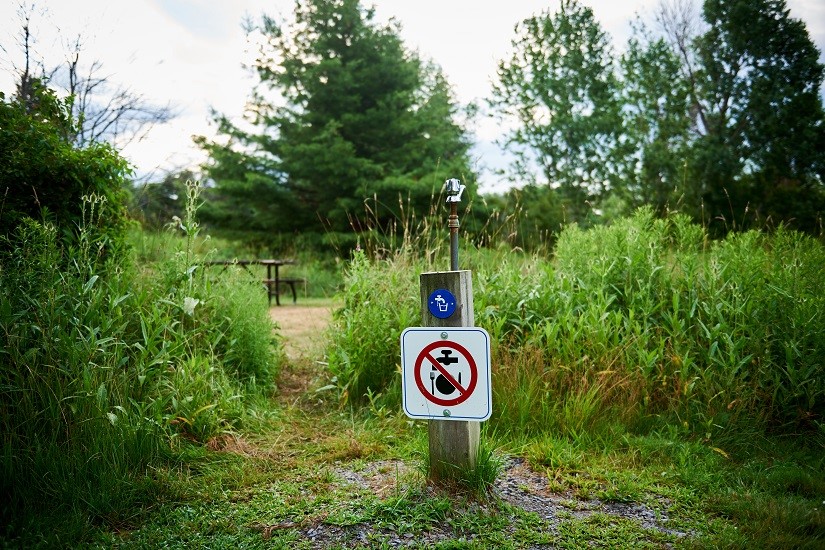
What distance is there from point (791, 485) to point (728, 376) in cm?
104

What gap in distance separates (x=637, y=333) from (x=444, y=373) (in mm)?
2302

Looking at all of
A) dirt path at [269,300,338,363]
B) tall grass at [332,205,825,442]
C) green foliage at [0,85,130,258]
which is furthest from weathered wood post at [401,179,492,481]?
dirt path at [269,300,338,363]

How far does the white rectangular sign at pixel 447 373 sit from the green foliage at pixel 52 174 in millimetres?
2642

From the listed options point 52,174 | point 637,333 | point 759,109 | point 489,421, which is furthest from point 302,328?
point 759,109

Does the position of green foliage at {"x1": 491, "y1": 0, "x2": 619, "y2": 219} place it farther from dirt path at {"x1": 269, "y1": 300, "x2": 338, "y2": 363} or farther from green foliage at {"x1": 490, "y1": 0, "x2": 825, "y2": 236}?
dirt path at {"x1": 269, "y1": 300, "x2": 338, "y2": 363}

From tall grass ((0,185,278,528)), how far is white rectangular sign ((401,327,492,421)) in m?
1.60

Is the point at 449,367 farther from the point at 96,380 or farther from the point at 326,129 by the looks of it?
the point at 326,129

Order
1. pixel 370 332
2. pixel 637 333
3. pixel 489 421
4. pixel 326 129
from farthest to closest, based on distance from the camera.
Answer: pixel 326 129
pixel 370 332
pixel 637 333
pixel 489 421

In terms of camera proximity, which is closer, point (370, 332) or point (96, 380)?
point (96, 380)

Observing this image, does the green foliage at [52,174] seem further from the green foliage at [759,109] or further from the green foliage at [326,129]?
the green foliage at [759,109]

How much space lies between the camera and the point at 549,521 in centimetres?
313

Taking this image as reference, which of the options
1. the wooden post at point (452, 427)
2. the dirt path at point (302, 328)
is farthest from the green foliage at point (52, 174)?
the wooden post at point (452, 427)

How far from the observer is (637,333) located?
15.6 feet

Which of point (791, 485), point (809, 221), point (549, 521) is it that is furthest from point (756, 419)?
point (809, 221)
